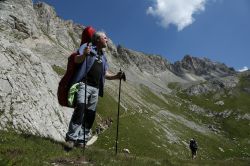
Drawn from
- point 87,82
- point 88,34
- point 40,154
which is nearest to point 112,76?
point 87,82

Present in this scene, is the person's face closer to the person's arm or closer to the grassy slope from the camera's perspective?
the person's arm

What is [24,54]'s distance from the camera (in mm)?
38094

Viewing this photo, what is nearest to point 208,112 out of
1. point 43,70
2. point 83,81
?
point 43,70

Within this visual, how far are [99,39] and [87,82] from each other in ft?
5.03

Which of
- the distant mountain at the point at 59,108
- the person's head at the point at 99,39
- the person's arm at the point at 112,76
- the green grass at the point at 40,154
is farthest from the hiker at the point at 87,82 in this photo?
the distant mountain at the point at 59,108

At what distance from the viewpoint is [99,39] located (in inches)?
536

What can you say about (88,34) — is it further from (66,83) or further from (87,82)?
(66,83)

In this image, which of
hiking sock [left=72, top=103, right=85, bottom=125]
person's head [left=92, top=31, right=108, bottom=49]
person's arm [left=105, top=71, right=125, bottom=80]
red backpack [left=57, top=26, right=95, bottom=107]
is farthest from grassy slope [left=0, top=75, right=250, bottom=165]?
person's head [left=92, top=31, right=108, bottom=49]

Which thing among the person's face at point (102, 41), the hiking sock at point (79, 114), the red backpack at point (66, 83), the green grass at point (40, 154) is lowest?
the green grass at point (40, 154)

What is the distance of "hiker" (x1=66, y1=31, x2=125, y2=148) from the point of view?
42.7ft

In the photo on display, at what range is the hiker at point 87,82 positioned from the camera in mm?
13008

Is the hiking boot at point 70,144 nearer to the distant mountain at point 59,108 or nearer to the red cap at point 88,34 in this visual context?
the red cap at point 88,34

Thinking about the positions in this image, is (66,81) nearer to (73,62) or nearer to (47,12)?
(73,62)

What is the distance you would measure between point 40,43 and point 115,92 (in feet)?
112
